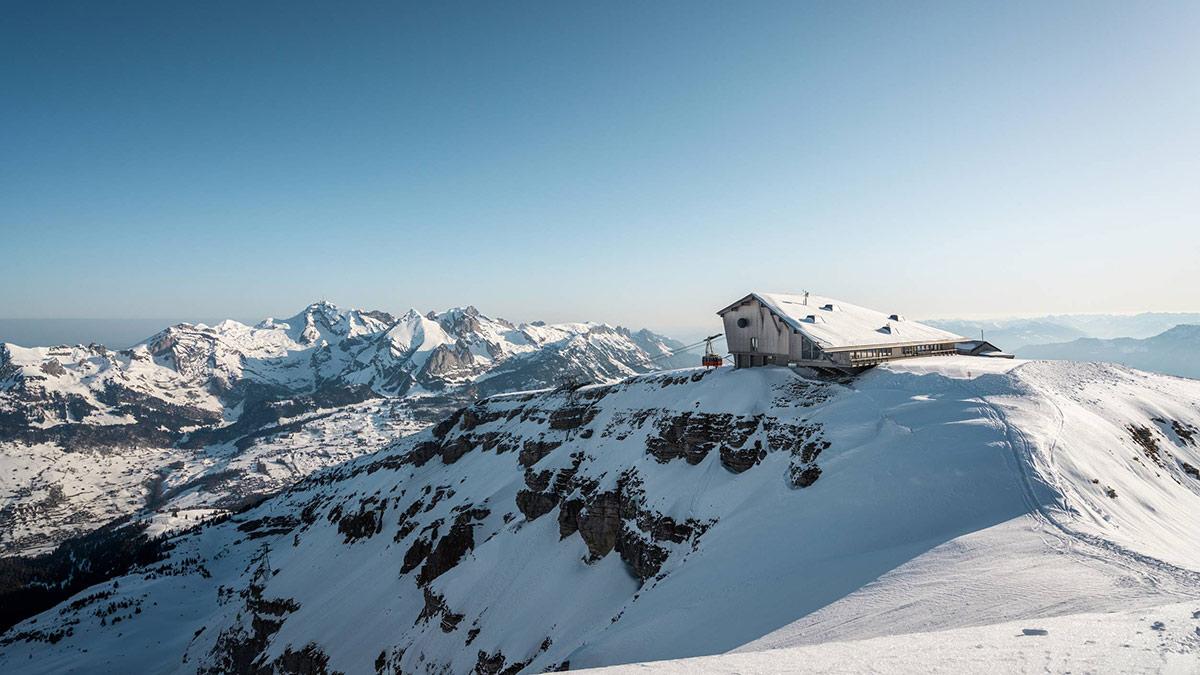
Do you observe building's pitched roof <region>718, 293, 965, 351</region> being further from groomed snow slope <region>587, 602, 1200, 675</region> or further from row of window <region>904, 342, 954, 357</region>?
groomed snow slope <region>587, 602, 1200, 675</region>

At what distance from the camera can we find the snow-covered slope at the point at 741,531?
1711 centimetres

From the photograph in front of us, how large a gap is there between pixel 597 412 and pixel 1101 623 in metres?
58.8

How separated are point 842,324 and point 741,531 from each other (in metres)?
30.9

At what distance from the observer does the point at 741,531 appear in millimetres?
30625

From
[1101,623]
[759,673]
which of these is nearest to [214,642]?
[759,673]

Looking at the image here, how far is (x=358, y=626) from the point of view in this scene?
58031 mm

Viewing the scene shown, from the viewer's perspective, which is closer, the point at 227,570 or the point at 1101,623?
the point at 1101,623

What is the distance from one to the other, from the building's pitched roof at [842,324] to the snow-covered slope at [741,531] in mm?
4717

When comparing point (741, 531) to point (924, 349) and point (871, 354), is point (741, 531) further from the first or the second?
point (924, 349)

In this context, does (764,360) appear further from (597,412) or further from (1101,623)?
(1101,623)

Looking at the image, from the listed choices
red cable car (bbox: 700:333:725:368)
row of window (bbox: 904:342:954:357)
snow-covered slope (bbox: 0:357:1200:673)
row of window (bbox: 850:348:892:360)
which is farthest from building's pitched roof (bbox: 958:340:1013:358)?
red cable car (bbox: 700:333:725:368)

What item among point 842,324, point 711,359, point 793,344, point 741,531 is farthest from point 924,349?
point 741,531

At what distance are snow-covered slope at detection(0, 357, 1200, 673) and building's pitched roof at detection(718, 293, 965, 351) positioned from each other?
15.5 feet

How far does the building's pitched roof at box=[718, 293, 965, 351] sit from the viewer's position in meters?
47.4
